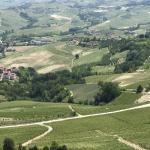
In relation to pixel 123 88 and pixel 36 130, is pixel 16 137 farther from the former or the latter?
pixel 123 88

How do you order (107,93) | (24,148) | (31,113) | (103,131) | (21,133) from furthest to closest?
(107,93)
(31,113)
(103,131)
(21,133)
(24,148)

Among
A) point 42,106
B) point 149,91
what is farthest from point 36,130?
point 149,91

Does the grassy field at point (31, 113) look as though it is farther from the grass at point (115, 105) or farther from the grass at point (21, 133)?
the grass at point (21, 133)

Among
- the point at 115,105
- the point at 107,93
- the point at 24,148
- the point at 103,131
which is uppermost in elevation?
the point at 24,148

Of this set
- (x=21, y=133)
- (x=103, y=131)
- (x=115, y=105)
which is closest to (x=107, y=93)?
(x=115, y=105)

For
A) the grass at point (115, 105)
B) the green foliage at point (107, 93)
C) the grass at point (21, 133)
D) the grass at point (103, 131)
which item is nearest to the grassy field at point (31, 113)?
the grass at point (115, 105)

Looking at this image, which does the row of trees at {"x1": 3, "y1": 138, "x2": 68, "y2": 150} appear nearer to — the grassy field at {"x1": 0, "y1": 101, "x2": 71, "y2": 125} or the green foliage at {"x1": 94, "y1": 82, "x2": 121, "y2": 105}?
the grassy field at {"x1": 0, "y1": 101, "x2": 71, "y2": 125}

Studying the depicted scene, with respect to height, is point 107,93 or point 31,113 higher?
point 31,113

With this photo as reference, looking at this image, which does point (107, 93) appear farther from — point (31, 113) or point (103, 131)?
point (103, 131)
